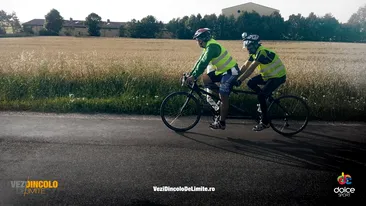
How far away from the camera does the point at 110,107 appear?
711cm

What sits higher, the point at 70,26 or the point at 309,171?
the point at 70,26

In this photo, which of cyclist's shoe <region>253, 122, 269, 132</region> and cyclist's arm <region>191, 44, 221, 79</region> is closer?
cyclist's arm <region>191, 44, 221, 79</region>

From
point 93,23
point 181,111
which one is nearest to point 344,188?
point 181,111

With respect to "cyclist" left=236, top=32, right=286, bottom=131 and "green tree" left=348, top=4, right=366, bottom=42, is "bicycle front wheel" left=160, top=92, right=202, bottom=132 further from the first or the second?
"green tree" left=348, top=4, right=366, bottom=42

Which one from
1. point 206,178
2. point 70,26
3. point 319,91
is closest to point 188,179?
point 206,178

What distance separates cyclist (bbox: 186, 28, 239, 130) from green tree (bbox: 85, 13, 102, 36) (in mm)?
28240

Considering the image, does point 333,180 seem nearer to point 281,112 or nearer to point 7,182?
point 281,112

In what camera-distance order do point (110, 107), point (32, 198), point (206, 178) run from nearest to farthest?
point (32, 198), point (206, 178), point (110, 107)

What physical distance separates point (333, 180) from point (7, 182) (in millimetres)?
4191

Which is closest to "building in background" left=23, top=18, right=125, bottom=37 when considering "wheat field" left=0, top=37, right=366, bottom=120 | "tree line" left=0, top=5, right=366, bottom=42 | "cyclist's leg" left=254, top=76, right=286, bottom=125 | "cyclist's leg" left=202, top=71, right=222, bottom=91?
"tree line" left=0, top=5, right=366, bottom=42

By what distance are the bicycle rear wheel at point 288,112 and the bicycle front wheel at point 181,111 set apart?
153cm

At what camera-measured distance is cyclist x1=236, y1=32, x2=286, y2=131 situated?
5309mm

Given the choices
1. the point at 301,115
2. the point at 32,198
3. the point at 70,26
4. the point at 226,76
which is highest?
the point at 70,26

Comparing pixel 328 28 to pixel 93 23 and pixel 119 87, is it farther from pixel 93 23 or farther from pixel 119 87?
pixel 93 23
